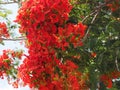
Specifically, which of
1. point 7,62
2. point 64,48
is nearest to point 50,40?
point 64,48

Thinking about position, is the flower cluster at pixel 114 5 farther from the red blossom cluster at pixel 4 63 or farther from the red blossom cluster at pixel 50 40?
the red blossom cluster at pixel 4 63

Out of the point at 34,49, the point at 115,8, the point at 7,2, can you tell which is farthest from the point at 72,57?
the point at 7,2

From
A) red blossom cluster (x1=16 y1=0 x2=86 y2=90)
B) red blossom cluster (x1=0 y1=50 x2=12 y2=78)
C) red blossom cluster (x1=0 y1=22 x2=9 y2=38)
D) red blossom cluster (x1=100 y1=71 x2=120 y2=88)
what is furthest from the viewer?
red blossom cluster (x1=0 y1=22 x2=9 y2=38)

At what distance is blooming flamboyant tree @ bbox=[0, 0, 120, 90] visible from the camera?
18.2ft

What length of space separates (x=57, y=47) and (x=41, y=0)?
2.20 ft

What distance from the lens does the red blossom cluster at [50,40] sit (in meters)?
5.50

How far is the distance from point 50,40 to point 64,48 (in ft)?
A: 0.72

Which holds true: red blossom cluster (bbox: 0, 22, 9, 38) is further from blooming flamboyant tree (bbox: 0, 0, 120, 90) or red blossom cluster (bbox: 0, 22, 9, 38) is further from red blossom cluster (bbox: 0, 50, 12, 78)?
blooming flamboyant tree (bbox: 0, 0, 120, 90)

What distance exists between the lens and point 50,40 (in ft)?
18.3

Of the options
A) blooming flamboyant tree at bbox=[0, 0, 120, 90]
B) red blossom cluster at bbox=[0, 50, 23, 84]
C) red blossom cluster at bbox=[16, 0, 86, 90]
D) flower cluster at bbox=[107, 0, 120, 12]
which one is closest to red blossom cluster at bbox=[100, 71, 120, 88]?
blooming flamboyant tree at bbox=[0, 0, 120, 90]

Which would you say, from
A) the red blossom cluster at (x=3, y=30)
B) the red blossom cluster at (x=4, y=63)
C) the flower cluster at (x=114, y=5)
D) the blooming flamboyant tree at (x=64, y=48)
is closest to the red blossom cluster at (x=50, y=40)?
the blooming flamboyant tree at (x=64, y=48)

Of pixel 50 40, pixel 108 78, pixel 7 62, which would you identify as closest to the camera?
pixel 50 40

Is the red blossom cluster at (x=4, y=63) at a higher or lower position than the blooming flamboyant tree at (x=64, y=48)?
lower

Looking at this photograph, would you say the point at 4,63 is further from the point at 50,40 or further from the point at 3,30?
the point at 50,40
